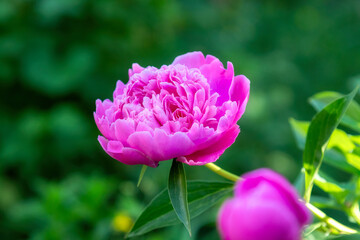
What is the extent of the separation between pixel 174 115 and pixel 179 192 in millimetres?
74

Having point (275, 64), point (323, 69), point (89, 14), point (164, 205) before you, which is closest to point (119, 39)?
point (89, 14)

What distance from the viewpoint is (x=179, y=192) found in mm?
502

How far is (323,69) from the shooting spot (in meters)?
2.64

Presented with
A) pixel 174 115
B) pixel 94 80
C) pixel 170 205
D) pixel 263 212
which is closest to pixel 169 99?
pixel 174 115

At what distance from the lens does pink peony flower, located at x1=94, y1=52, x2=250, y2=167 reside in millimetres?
491

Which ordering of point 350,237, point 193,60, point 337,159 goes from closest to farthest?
point 350,237 → point 193,60 → point 337,159

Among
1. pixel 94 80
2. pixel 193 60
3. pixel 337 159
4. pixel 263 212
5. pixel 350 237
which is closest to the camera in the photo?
pixel 263 212

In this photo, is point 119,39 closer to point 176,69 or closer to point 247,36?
point 247,36

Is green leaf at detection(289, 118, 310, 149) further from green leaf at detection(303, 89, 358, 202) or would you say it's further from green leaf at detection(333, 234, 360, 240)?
green leaf at detection(333, 234, 360, 240)

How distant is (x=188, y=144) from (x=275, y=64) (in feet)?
7.07

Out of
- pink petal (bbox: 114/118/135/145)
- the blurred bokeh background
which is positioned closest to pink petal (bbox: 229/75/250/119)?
pink petal (bbox: 114/118/135/145)

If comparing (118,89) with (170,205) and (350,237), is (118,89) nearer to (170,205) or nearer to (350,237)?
(170,205)

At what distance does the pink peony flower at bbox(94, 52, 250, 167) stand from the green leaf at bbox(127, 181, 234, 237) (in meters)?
0.09

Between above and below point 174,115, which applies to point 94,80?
below
